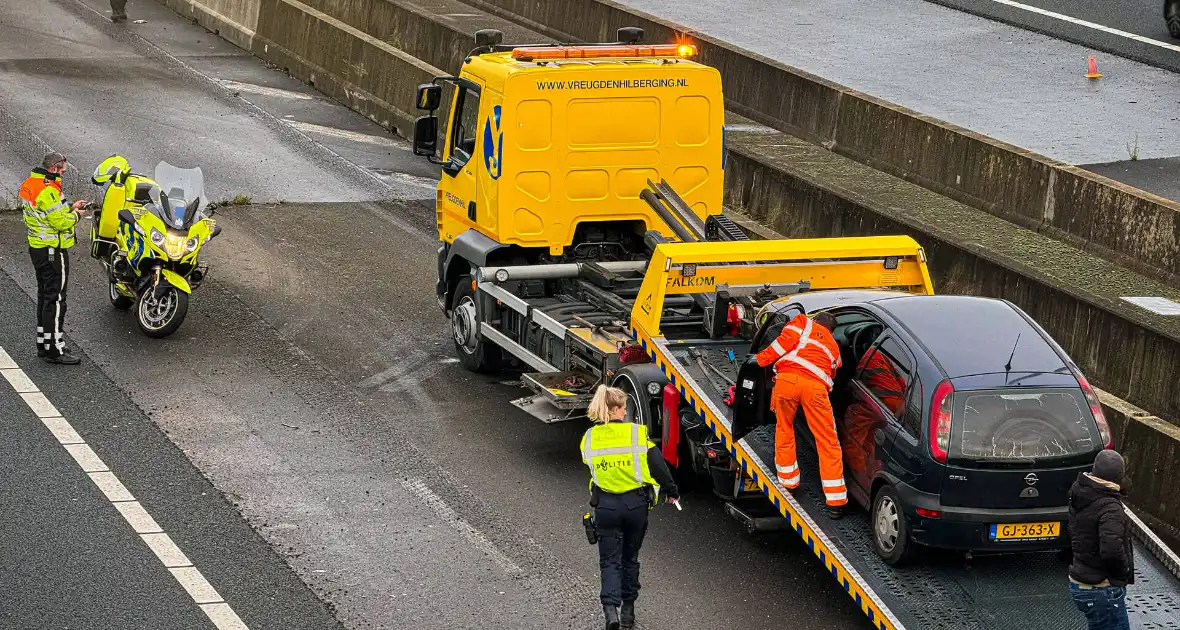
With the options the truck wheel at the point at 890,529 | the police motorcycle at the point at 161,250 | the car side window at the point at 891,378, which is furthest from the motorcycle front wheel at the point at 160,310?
the truck wheel at the point at 890,529

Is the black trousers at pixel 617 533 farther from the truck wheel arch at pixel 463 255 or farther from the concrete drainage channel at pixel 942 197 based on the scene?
the truck wheel arch at pixel 463 255

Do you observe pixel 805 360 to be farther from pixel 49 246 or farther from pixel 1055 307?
pixel 49 246

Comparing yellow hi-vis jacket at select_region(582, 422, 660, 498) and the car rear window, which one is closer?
the car rear window

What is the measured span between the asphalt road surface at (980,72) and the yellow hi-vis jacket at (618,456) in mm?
9957

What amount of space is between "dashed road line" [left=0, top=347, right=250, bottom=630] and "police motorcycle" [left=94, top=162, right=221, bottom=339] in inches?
53.2

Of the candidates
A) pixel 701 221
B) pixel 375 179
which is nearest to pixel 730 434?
pixel 701 221

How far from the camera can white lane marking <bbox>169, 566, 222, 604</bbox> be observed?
1004 cm

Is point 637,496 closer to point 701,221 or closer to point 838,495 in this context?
point 838,495

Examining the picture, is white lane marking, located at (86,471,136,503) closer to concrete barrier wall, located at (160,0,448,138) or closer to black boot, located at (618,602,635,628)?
black boot, located at (618,602,635,628)

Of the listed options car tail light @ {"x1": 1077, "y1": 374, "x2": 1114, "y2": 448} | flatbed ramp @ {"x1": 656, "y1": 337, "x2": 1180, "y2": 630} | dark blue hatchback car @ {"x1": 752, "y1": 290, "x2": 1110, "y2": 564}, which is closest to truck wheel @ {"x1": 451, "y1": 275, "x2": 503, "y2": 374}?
flatbed ramp @ {"x1": 656, "y1": 337, "x2": 1180, "y2": 630}

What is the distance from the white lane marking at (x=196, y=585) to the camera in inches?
395

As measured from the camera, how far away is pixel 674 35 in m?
21.9

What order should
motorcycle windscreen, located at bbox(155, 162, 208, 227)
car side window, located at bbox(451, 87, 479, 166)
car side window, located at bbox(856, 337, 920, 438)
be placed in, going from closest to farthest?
1. car side window, located at bbox(856, 337, 920, 438)
2. car side window, located at bbox(451, 87, 479, 166)
3. motorcycle windscreen, located at bbox(155, 162, 208, 227)

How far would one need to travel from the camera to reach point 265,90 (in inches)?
990
